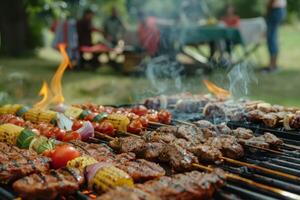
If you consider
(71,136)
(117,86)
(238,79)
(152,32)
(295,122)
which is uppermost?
(152,32)

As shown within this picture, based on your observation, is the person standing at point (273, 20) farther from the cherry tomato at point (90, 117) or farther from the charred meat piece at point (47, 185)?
the charred meat piece at point (47, 185)

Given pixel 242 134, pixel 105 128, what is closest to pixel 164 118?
pixel 105 128

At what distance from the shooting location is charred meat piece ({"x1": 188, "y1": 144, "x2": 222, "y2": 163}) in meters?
3.69

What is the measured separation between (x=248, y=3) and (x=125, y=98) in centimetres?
2691

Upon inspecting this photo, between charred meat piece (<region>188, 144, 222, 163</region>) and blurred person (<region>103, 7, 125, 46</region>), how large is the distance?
14.1 metres

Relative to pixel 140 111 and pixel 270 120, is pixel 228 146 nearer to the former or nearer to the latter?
pixel 270 120

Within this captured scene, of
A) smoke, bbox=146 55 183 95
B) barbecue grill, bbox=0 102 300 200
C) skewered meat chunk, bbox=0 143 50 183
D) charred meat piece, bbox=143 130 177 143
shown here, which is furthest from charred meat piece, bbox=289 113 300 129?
smoke, bbox=146 55 183 95

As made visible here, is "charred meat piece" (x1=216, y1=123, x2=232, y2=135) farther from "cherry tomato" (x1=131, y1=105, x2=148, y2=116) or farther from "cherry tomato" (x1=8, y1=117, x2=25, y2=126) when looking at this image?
"cherry tomato" (x1=8, y1=117, x2=25, y2=126)

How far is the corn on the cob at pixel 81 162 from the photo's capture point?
133 inches

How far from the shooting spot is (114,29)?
703 inches

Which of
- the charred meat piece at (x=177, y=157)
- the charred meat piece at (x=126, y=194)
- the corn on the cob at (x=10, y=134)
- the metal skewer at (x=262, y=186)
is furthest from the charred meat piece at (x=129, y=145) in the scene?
the charred meat piece at (x=126, y=194)

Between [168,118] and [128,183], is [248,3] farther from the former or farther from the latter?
[128,183]

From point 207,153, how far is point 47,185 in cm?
143

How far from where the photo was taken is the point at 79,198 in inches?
118
